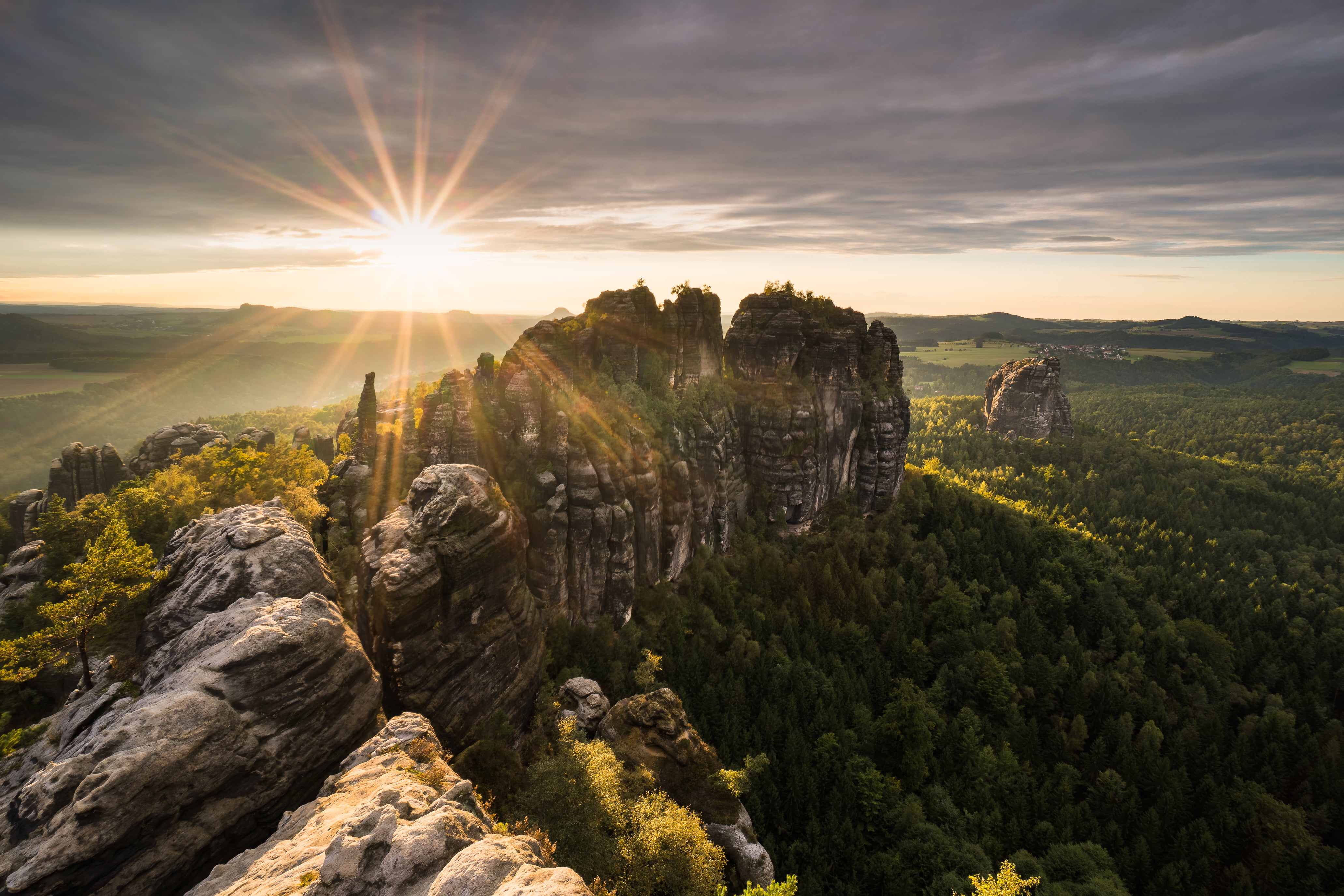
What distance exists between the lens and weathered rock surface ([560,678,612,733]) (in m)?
39.5

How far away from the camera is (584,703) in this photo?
4084cm

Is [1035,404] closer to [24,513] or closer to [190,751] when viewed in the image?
[190,751]

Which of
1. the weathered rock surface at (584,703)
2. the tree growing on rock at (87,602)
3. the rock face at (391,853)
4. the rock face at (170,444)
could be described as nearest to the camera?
the rock face at (391,853)

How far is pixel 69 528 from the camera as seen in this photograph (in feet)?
122

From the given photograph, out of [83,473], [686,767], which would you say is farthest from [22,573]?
[686,767]

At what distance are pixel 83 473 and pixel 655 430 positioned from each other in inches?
2479

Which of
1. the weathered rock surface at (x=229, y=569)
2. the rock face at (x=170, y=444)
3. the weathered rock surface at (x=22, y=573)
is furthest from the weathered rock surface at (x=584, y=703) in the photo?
the rock face at (x=170, y=444)

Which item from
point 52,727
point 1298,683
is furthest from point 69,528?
point 1298,683

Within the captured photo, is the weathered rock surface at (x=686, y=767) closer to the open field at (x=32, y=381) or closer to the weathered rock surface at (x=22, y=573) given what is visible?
the weathered rock surface at (x=22, y=573)

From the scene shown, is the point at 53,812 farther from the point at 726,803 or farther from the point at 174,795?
the point at 726,803

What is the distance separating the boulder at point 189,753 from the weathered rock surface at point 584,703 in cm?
1924

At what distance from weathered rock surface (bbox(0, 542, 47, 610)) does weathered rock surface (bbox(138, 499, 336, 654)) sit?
743 inches

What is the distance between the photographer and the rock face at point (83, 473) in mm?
56719

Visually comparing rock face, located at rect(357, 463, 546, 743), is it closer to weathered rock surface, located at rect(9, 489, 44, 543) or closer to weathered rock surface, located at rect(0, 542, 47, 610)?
weathered rock surface, located at rect(0, 542, 47, 610)
